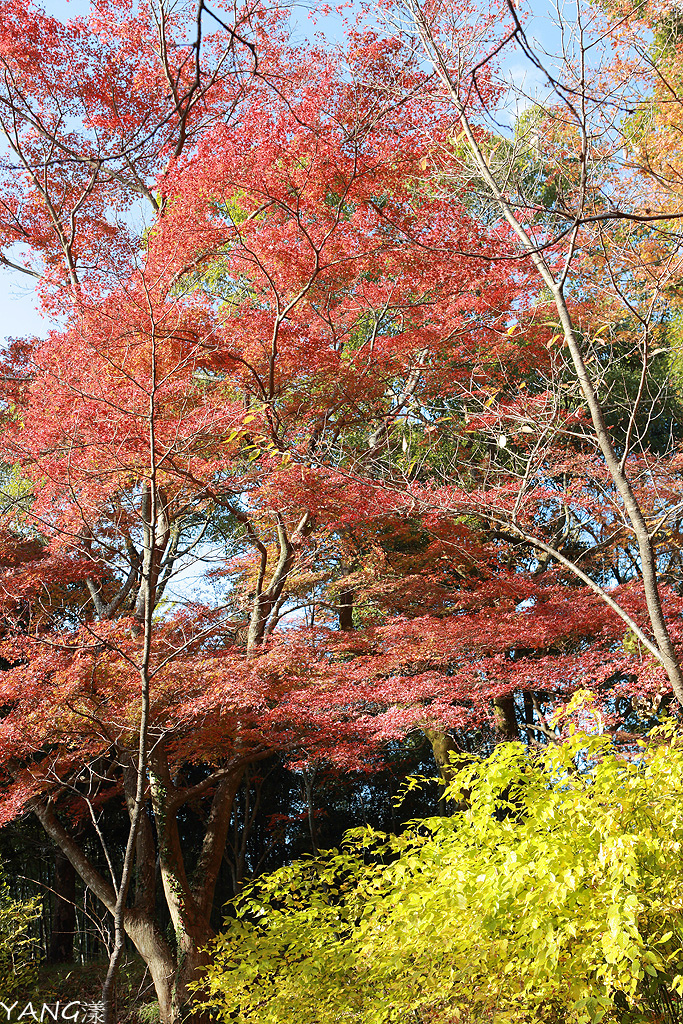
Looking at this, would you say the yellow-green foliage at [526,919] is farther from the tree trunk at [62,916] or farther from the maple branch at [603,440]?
the tree trunk at [62,916]

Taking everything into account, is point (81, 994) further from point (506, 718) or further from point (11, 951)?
point (506, 718)

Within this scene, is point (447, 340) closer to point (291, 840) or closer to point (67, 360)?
point (67, 360)

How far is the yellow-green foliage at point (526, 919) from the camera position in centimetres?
226

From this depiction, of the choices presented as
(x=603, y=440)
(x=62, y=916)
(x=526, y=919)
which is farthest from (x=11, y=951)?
(x=603, y=440)

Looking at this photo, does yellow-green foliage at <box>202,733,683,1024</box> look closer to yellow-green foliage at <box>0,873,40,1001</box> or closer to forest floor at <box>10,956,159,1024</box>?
forest floor at <box>10,956,159,1024</box>

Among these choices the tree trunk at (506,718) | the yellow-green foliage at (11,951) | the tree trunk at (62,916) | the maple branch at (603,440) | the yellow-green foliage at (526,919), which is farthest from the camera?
the tree trunk at (62,916)

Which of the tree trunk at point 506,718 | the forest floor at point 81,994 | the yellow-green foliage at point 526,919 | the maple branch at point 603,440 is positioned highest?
the maple branch at point 603,440

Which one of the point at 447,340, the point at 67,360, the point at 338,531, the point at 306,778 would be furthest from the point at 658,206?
the point at 306,778

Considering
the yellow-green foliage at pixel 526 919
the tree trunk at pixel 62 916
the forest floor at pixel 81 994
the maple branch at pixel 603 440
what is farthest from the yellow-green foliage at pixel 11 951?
the maple branch at pixel 603 440

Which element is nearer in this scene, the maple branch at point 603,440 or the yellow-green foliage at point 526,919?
the yellow-green foliage at point 526,919

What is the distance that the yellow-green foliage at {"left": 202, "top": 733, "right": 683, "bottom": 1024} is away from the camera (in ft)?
7.41

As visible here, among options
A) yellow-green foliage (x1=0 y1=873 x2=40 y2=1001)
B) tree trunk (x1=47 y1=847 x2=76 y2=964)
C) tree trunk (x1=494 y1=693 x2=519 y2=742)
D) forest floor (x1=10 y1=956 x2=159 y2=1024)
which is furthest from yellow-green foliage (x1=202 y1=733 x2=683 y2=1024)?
tree trunk (x1=47 y1=847 x2=76 y2=964)

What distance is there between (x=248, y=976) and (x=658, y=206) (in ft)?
17.1

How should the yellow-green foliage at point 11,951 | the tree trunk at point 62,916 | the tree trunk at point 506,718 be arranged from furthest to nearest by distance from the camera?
the tree trunk at point 62,916
the tree trunk at point 506,718
the yellow-green foliage at point 11,951
